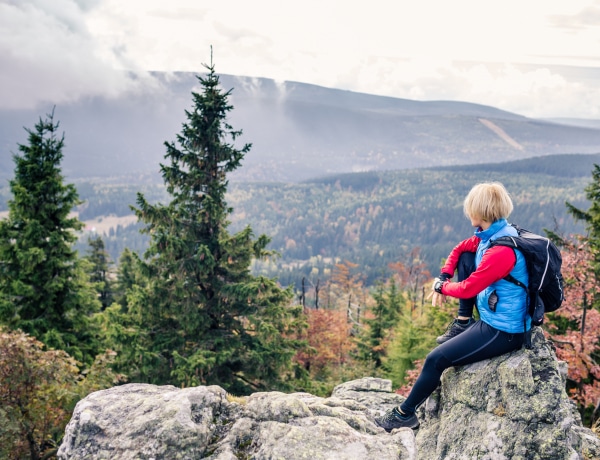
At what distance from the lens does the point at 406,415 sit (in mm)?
5359

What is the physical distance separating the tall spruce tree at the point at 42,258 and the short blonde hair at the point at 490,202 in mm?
14754

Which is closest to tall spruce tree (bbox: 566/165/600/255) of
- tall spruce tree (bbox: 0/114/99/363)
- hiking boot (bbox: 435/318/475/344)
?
hiking boot (bbox: 435/318/475/344)

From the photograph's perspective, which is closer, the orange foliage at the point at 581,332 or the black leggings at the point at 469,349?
the black leggings at the point at 469,349

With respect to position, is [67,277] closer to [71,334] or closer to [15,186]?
[71,334]

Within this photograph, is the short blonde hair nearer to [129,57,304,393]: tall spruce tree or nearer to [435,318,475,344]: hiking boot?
[435,318,475,344]: hiking boot

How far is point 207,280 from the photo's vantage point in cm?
1356

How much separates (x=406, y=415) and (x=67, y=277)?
1452 cm

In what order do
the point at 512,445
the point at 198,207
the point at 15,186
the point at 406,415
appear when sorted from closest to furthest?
the point at 512,445, the point at 406,415, the point at 198,207, the point at 15,186

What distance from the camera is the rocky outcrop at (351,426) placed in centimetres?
451

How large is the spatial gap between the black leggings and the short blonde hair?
1295 millimetres

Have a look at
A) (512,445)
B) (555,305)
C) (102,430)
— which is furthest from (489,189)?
(102,430)

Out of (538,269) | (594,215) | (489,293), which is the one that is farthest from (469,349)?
(594,215)

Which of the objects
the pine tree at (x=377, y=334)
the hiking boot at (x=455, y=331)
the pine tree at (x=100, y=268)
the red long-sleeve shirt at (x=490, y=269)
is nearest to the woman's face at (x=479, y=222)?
the red long-sleeve shirt at (x=490, y=269)

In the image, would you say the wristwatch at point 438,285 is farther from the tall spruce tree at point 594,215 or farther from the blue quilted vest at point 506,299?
the tall spruce tree at point 594,215
